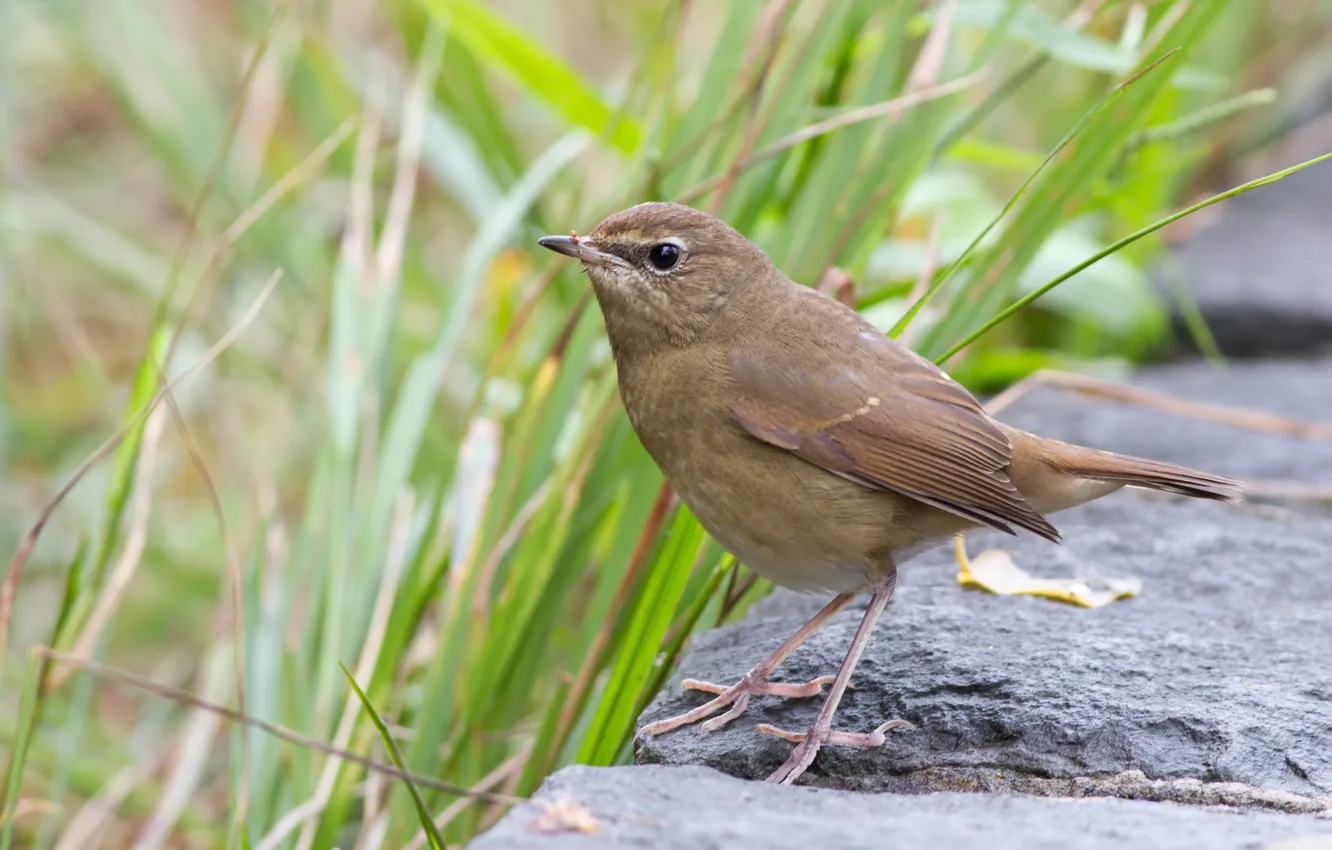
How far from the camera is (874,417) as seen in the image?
2.70 m

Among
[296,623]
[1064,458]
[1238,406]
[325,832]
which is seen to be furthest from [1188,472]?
[296,623]

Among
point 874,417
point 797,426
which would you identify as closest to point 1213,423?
point 874,417

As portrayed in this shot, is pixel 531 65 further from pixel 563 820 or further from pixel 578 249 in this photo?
pixel 563 820

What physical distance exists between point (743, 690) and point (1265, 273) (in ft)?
11.2

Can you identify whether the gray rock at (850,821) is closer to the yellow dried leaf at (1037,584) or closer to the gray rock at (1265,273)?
the yellow dried leaf at (1037,584)

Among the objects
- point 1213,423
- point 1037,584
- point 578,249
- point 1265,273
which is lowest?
point 1037,584

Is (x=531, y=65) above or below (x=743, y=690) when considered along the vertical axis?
A: above

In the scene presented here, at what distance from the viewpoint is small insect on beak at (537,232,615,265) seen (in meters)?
2.80

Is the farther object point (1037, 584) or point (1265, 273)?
point (1265, 273)

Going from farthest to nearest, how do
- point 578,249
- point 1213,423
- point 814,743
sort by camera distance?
1. point 1213,423
2. point 578,249
3. point 814,743

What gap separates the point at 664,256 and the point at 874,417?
1.79 feet

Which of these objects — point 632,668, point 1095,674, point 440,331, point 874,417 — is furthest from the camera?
point 440,331

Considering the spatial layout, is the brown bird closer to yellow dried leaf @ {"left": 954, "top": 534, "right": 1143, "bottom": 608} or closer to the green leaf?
yellow dried leaf @ {"left": 954, "top": 534, "right": 1143, "bottom": 608}

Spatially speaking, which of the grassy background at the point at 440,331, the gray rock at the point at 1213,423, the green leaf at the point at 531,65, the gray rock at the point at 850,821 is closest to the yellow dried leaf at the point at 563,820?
the gray rock at the point at 850,821
